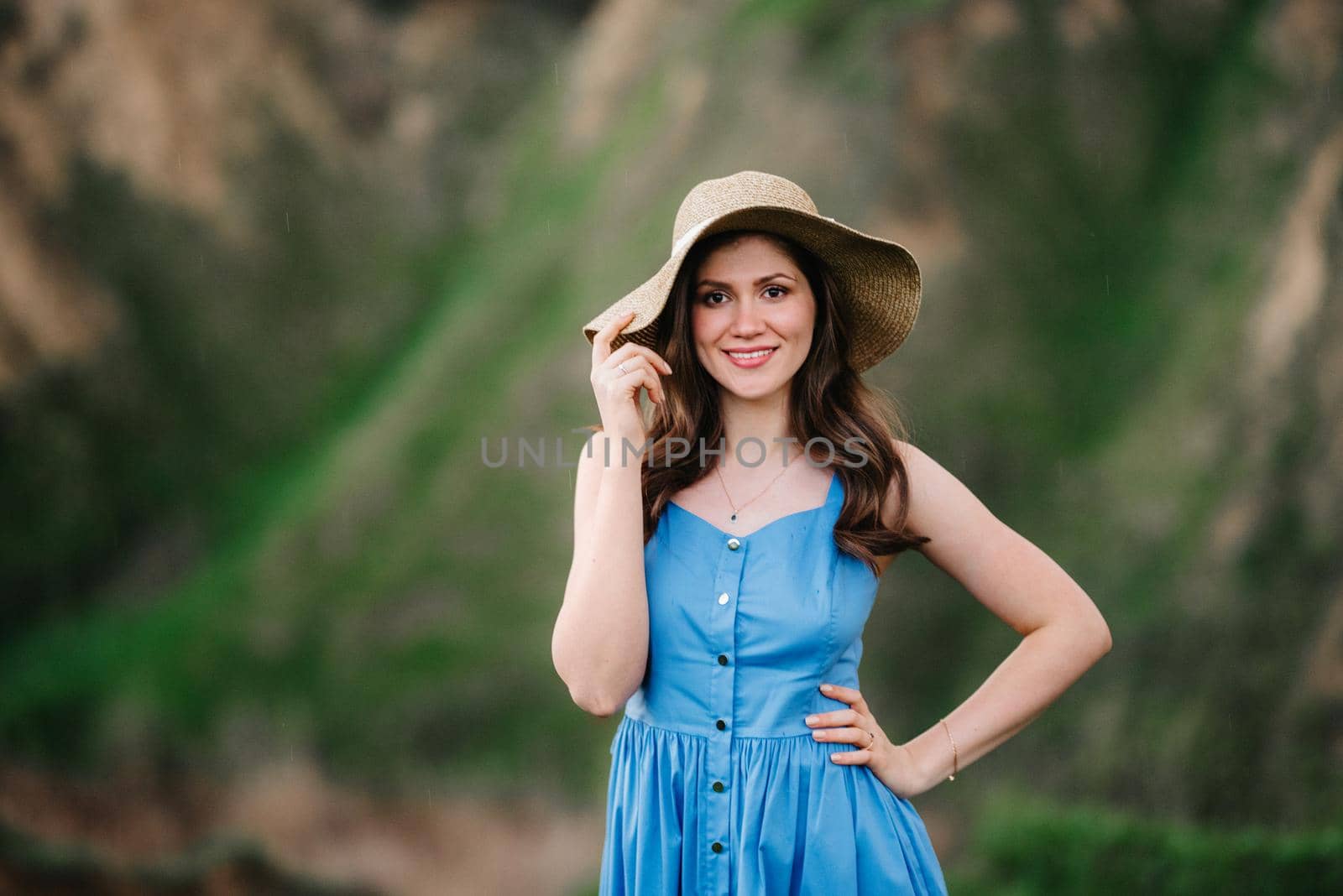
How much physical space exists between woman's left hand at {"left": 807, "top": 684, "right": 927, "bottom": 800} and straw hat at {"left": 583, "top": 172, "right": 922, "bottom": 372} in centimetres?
62

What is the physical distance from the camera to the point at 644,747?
1846 millimetres

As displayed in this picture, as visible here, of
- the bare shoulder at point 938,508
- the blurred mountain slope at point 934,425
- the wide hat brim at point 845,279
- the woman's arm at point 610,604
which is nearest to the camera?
the woman's arm at point 610,604

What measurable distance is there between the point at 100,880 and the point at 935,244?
339 centimetres

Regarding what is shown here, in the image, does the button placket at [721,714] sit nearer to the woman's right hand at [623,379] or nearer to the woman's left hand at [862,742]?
the woman's left hand at [862,742]

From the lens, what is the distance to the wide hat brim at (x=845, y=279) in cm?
186

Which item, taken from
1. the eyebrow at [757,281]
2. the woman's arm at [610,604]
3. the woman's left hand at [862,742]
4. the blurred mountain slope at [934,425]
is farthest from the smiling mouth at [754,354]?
the blurred mountain slope at [934,425]

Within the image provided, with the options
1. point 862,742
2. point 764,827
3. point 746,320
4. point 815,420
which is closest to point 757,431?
point 815,420

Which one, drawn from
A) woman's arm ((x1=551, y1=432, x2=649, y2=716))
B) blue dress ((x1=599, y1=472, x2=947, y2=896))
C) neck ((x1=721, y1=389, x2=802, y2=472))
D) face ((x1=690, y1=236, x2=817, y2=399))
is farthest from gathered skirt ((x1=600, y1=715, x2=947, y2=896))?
face ((x1=690, y1=236, x2=817, y2=399))

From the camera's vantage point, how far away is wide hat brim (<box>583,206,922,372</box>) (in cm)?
186

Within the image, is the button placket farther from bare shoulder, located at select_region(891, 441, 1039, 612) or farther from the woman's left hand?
bare shoulder, located at select_region(891, 441, 1039, 612)

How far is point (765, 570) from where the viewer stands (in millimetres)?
1840

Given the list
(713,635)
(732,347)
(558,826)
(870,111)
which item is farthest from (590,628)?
(870,111)

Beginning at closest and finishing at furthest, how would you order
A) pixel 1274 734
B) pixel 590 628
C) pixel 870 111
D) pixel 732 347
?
pixel 590 628
pixel 732 347
pixel 1274 734
pixel 870 111

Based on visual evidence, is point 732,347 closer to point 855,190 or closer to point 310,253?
point 855,190
